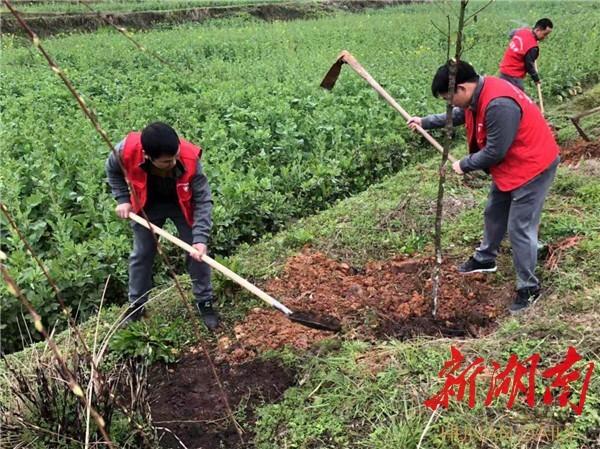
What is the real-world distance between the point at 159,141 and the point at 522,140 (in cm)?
225

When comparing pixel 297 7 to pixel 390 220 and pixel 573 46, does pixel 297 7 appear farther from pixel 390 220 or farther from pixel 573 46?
pixel 390 220

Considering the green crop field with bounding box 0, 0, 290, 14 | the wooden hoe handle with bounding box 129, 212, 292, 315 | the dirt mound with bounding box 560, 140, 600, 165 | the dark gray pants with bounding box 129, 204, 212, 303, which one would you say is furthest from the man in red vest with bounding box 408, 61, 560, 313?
the green crop field with bounding box 0, 0, 290, 14

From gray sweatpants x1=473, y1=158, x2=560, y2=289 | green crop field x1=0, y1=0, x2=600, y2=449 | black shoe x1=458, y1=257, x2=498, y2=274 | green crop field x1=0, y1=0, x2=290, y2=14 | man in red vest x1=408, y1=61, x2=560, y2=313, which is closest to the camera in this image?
green crop field x1=0, y1=0, x2=600, y2=449

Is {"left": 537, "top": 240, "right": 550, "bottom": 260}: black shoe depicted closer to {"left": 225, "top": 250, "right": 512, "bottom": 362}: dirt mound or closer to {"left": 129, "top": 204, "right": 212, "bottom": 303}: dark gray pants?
{"left": 225, "top": 250, "right": 512, "bottom": 362}: dirt mound

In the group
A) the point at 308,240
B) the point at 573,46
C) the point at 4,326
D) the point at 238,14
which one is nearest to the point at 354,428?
→ the point at 308,240

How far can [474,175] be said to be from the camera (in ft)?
20.0

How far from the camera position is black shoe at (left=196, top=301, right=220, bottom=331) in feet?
12.5

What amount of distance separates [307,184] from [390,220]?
50.1 inches

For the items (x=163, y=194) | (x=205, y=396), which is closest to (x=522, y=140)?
(x=163, y=194)

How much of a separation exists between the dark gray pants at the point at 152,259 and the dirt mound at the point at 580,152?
4579mm

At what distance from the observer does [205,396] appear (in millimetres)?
3205

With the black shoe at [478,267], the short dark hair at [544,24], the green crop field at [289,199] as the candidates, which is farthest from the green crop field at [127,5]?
the black shoe at [478,267]

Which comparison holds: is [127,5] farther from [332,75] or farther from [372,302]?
[372,302]

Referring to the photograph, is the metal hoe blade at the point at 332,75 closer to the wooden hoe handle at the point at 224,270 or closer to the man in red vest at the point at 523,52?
the wooden hoe handle at the point at 224,270
